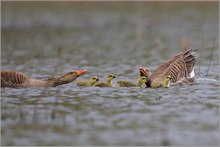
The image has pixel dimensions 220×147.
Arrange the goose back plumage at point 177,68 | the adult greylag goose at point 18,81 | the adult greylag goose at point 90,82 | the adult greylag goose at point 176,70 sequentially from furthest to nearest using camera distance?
1. the goose back plumage at point 177,68
2. the adult greylag goose at point 176,70
3. the adult greylag goose at point 90,82
4. the adult greylag goose at point 18,81

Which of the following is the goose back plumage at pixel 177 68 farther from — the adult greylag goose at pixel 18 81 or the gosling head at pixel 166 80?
the adult greylag goose at pixel 18 81

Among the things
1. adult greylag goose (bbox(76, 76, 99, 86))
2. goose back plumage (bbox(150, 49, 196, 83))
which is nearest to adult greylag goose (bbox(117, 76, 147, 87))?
goose back plumage (bbox(150, 49, 196, 83))

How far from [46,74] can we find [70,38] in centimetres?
822

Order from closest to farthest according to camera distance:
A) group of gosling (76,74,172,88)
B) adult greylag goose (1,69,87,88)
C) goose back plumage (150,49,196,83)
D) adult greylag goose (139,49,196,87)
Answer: adult greylag goose (1,69,87,88) < group of gosling (76,74,172,88) < adult greylag goose (139,49,196,87) < goose back plumage (150,49,196,83)

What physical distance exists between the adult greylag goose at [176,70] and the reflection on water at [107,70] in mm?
385

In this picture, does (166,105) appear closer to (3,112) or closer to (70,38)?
(3,112)

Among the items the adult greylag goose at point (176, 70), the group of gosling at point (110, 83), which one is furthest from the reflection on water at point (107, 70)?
the adult greylag goose at point (176, 70)

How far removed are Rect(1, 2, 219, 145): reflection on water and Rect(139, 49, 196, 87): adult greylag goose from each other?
0.39 metres

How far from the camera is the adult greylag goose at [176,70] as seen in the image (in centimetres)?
1287

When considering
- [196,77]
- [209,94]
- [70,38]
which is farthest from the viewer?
[70,38]

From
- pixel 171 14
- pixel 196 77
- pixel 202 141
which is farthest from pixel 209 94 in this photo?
pixel 171 14

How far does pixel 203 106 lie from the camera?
10648 millimetres

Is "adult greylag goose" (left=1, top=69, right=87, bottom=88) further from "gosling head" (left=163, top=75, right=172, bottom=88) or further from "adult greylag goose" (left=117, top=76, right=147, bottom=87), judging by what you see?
"gosling head" (left=163, top=75, right=172, bottom=88)

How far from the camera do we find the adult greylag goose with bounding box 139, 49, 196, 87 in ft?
42.2
